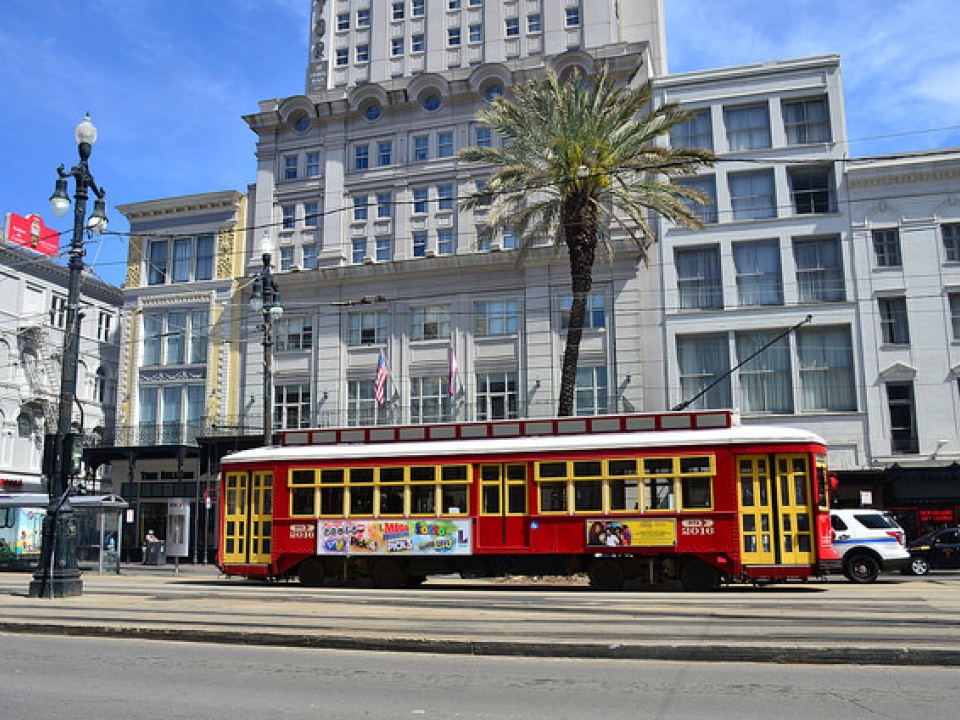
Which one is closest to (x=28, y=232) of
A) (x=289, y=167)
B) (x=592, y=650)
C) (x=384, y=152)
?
(x=289, y=167)

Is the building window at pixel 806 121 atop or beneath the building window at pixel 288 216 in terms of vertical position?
atop

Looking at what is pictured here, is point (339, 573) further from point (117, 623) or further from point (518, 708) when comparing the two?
point (518, 708)

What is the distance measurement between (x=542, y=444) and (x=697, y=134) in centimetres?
2422

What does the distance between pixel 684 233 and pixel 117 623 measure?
3105 centimetres

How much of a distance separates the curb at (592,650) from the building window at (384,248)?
32.5m

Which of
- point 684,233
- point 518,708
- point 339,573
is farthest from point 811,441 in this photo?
point 684,233

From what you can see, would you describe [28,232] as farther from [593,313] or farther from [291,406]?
[593,313]

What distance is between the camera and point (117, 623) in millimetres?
12344

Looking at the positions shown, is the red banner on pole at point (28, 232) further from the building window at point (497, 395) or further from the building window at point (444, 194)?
the building window at point (497, 395)

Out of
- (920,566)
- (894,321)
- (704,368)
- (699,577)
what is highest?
(894,321)

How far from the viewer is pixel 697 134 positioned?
39094 millimetres

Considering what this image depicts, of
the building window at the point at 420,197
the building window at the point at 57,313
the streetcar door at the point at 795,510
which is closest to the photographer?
the streetcar door at the point at 795,510

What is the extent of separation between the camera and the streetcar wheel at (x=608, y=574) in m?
18.9

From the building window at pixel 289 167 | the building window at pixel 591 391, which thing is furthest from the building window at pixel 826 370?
the building window at pixel 289 167
